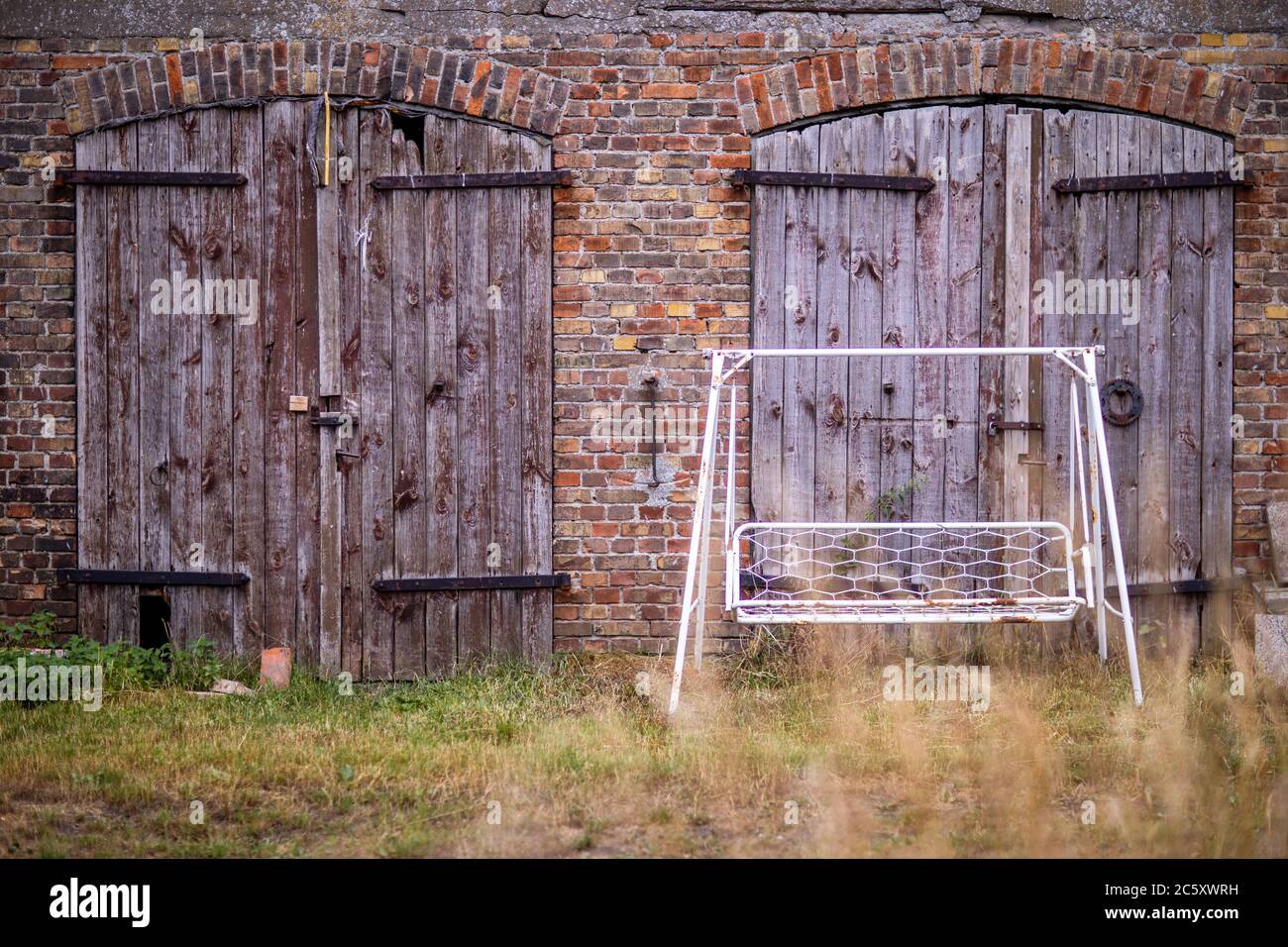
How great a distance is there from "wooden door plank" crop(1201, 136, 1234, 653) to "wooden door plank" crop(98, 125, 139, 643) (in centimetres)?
497

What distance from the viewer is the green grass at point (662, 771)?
3.31m

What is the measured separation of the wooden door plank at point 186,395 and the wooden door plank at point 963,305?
11.4ft

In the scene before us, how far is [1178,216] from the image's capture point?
5203mm

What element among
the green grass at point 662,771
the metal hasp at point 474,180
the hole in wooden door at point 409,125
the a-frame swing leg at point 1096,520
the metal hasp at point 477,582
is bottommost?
the green grass at point 662,771

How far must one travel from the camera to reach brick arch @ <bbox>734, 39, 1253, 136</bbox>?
201 inches

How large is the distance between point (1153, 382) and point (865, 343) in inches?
53.6

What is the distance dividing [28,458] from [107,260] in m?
0.99

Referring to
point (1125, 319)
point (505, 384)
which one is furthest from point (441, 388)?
point (1125, 319)

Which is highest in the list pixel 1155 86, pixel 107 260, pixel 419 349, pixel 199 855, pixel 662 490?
pixel 1155 86

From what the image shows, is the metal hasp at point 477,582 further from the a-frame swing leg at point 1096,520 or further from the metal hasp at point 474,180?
the a-frame swing leg at point 1096,520

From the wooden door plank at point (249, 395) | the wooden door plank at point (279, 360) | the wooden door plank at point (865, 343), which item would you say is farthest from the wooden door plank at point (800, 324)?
the wooden door plank at point (249, 395)

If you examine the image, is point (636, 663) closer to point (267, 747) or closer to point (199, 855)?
point (267, 747)

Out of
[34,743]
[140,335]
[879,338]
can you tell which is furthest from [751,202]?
[34,743]

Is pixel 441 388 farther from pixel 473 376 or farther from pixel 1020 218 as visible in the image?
pixel 1020 218
